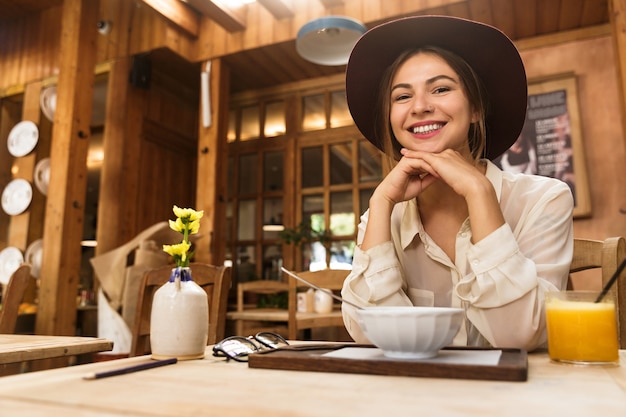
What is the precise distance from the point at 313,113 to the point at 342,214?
1137 millimetres

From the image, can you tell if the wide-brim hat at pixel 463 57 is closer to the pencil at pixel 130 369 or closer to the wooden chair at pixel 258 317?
the pencil at pixel 130 369

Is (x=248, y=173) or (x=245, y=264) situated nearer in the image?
(x=245, y=264)

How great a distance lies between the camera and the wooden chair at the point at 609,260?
1.19 m

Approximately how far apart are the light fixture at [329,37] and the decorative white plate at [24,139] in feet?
9.71

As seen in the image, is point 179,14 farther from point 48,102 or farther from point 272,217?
point 272,217

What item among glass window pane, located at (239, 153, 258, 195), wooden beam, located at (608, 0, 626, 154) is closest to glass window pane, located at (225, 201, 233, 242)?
glass window pane, located at (239, 153, 258, 195)

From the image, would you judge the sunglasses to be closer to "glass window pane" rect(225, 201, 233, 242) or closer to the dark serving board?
the dark serving board

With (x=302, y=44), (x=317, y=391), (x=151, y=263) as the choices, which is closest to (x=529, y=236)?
(x=317, y=391)

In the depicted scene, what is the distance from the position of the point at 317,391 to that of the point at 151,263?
345 centimetres

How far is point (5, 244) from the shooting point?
5.12 meters

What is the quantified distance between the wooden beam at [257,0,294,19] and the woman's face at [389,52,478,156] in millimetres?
3017

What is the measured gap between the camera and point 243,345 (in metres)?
0.96

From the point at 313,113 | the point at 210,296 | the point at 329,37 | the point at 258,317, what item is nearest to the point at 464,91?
the point at 210,296

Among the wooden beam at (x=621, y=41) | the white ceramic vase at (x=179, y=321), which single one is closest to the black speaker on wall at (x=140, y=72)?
the wooden beam at (x=621, y=41)
